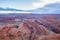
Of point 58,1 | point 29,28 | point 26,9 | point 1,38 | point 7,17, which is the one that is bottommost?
point 1,38

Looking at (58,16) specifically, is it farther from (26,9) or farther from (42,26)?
(26,9)

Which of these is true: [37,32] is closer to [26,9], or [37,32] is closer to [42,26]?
[42,26]

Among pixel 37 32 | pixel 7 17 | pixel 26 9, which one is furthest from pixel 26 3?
pixel 37 32

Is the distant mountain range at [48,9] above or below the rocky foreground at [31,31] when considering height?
above

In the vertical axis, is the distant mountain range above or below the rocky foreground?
above

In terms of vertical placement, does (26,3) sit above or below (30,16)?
above

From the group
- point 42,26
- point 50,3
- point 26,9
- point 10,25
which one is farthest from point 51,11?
point 10,25

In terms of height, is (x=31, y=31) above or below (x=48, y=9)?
below
